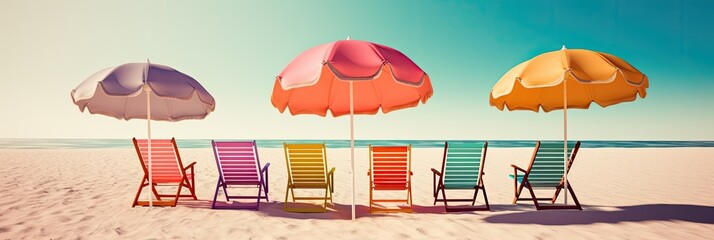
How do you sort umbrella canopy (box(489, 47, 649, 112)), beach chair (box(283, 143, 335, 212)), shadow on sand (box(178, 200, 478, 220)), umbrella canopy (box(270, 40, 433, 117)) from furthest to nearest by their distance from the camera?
beach chair (box(283, 143, 335, 212)) → shadow on sand (box(178, 200, 478, 220)) → umbrella canopy (box(489, 47, 649, 112)) → umbrella canopy (box(270, 40, 433, 117))

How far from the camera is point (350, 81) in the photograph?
4551mm

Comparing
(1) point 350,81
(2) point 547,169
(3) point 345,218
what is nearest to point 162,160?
(3) point 345,218

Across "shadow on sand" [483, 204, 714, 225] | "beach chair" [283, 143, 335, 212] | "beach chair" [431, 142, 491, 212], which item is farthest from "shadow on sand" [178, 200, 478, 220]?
"shadow on sand" [483, 204, 714, 225]

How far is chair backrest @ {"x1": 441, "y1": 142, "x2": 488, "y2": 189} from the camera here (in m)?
5.18

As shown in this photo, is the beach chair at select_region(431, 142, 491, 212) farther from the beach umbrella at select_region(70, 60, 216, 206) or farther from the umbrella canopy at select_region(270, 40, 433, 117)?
the beach umbrella at select_region(70, 60, 216, 206)

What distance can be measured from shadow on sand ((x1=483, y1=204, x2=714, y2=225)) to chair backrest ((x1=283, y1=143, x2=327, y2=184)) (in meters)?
2.18

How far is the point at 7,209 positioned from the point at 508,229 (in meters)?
6.50

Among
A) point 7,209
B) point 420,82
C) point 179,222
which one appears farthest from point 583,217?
point 7,209

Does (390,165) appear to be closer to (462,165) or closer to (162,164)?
(462,165)

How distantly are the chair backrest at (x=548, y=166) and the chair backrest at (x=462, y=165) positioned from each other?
79 cm

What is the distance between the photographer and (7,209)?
5.22 meters

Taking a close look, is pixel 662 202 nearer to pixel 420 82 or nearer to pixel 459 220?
pixel 459 220

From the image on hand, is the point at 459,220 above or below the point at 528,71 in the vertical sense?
below

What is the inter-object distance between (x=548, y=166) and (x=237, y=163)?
4.34 metres
